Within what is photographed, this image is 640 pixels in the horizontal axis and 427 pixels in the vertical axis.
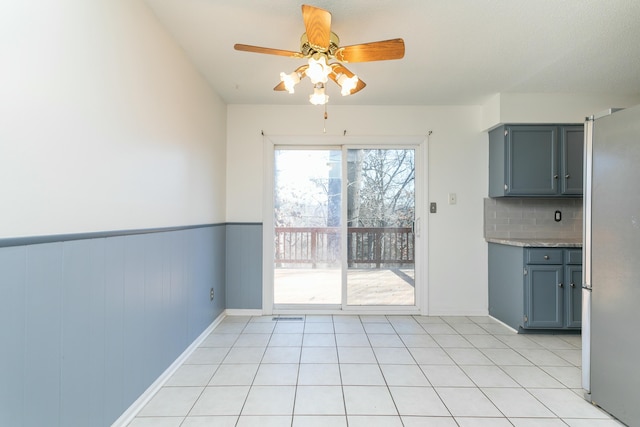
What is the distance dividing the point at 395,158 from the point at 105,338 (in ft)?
10.5

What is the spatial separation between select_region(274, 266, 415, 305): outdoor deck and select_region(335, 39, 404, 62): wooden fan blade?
2364mm

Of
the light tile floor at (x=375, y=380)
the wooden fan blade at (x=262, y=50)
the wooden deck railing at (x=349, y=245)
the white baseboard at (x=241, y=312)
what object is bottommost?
the light tile floor at (x=375, y=380)

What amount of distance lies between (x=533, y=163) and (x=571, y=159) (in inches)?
15.2

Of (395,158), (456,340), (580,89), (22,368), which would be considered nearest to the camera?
(22,368)

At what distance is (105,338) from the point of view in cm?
152

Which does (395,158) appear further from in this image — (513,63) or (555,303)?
(555,303)

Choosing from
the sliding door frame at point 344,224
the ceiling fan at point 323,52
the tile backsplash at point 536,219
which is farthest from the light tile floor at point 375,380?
the ceiling fan at point 323,52

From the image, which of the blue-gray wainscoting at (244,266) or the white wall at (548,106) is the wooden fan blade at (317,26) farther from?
the white wall at (548,106)

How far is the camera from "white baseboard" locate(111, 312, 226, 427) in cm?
169

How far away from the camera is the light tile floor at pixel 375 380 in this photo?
1771mm

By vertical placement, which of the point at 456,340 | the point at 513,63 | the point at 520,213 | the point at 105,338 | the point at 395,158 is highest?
the point at 513,63

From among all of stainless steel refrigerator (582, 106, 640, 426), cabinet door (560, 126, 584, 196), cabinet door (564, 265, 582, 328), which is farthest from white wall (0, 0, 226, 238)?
cabinet door (560, 126, 584, 196)

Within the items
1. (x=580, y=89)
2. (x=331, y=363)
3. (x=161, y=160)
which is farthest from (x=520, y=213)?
(x=161, y=160)

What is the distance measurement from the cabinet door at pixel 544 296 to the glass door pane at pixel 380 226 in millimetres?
1147
